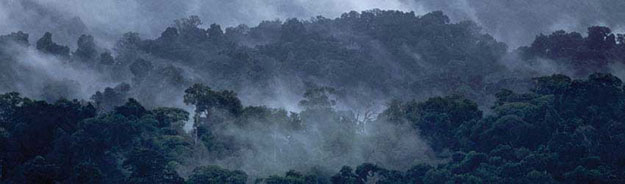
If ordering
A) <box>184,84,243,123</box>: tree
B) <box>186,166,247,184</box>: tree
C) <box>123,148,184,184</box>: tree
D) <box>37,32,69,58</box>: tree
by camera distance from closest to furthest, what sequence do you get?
<box>186,166,247,184</box>: tree → <box>123,148,184,184</box>: tree → <box>184,84,243,123</box>: tree → <box>37,32,69,58</box>: tree

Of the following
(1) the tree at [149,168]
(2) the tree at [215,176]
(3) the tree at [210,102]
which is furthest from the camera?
(3) the tree at [210,102]

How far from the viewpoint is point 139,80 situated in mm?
52875

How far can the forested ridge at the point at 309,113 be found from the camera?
129ft

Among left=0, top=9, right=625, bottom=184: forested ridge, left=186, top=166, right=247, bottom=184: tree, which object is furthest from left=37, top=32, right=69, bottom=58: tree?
left=186, top=166, right=247, bottom=184: tree

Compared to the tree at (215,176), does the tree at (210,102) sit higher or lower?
higher

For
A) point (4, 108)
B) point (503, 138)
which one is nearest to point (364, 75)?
point (503, 138)

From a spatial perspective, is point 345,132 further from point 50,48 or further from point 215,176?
point 50,48

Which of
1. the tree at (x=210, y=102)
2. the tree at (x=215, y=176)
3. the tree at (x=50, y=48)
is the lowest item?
the tree at (x=215, y=176)

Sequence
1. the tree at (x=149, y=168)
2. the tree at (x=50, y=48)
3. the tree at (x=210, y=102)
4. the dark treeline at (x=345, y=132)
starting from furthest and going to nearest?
the tree at (x=50, y=48)
the tree at (x=210, y=102)
the dark treeline at (x=345, y=132)
the tree at (x=149, y=168)

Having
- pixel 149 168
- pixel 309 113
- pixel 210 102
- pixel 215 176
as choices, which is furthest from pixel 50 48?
pixel 215 176

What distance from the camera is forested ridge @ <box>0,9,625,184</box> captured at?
129 feet

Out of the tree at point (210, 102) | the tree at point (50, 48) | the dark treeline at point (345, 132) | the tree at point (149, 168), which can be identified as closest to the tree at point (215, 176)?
the dark treeline at point (345, 132)

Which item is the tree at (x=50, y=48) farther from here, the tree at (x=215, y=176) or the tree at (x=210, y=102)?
the tree at (x=215, y=176)

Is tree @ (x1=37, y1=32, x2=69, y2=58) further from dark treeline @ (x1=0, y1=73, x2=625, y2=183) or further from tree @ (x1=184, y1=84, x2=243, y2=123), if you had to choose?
tree @ (x1=184, y1=84, x2=243, y2=123)
